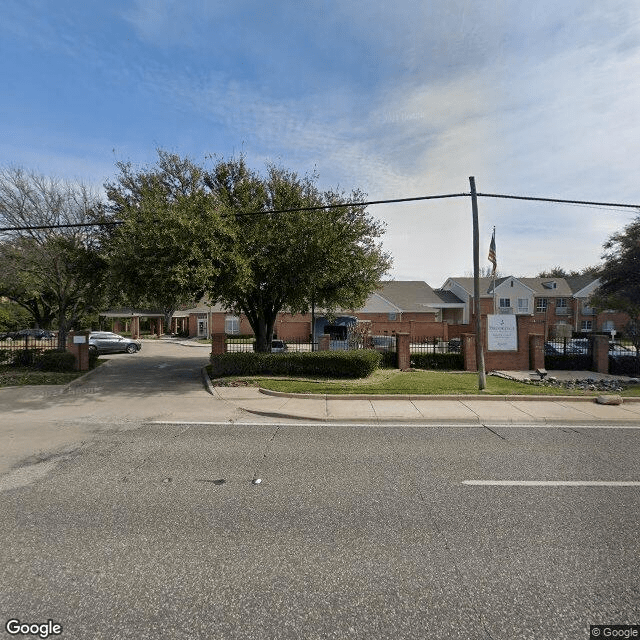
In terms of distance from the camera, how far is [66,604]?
2.71 m

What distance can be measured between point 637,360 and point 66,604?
64.2 feet

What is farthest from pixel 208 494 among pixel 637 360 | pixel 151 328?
pixel 151 328

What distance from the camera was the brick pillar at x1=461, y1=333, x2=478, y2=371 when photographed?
1602 cm

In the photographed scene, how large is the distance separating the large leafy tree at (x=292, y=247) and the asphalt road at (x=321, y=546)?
7936 mm

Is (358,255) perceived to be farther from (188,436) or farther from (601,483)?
(601,483)

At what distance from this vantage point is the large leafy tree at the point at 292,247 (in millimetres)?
12977

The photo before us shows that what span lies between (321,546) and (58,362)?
49.0 ft

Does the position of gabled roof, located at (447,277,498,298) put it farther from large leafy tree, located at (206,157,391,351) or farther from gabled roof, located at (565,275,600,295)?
large leafy tree, located at (206,157,391,351)

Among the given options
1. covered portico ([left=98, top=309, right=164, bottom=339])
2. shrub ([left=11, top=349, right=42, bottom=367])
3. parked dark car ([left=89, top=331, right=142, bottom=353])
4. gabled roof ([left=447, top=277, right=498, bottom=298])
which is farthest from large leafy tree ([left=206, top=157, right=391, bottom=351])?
covered portico ([left=98, top=309, right=164, bottom=339])

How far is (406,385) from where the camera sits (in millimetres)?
11781

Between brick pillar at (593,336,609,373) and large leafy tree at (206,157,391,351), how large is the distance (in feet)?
30.4

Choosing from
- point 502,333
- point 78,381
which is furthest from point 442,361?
point 78,381

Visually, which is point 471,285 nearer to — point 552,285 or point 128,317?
point 552,285

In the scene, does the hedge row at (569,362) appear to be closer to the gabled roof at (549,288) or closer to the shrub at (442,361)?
the shrub at (442,361)
